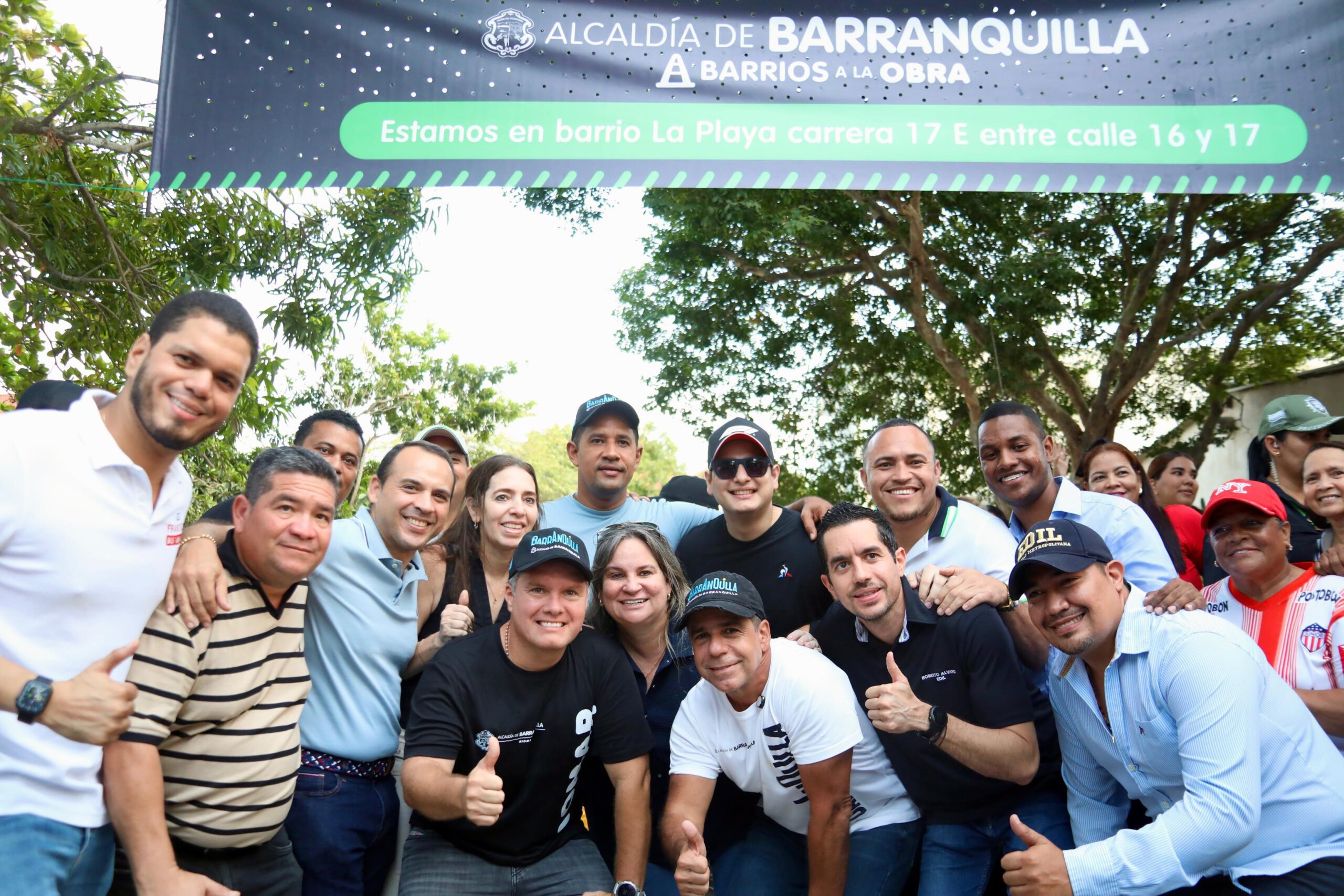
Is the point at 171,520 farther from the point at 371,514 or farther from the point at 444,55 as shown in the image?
the point at 444,55

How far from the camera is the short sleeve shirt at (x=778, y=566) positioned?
438 centimetres

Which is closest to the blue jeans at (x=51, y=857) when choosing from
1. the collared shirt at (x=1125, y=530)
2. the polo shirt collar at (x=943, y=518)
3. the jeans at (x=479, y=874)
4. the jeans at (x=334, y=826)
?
the jeans at (x=334, y=826)

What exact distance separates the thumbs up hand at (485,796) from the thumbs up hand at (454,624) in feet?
2.43

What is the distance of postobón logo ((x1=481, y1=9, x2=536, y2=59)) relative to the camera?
13.1 feet

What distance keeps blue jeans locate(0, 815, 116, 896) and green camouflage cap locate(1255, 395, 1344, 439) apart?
5586 mm

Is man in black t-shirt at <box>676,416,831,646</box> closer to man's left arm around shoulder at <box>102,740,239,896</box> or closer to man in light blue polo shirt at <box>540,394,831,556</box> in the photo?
man in light blue polo shirt at <box>540,394,831,556</box>

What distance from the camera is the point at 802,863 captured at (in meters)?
3.96

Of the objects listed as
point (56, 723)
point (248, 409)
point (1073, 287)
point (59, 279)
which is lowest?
point (56, 723)

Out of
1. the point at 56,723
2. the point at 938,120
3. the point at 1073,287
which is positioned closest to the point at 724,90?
the point at 938,120

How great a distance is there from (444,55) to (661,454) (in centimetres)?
4138

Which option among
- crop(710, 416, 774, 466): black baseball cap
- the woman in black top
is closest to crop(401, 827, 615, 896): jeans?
the woman in black top

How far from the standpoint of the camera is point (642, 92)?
3.98m

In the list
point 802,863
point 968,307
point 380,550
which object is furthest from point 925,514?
point 968,307

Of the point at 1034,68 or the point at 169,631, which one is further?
the point at 1034,68
